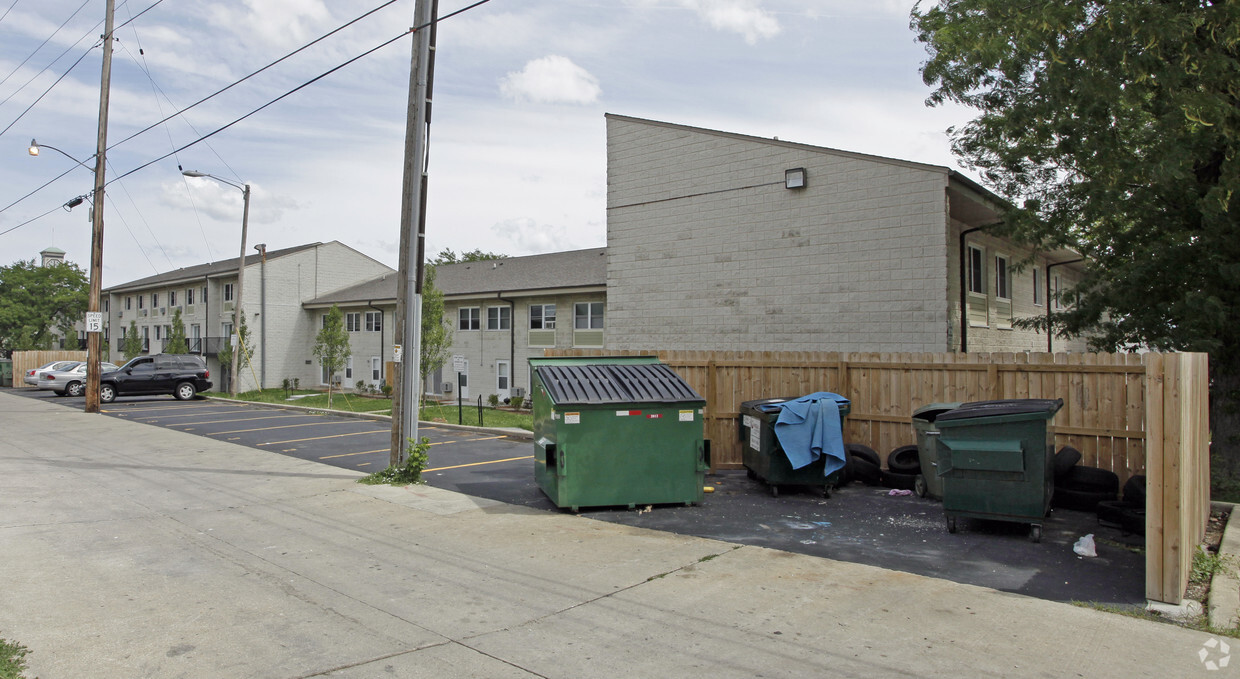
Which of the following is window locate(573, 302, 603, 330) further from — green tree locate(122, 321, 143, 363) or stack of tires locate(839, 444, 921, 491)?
green tree locate(122, 321, 143, 363)

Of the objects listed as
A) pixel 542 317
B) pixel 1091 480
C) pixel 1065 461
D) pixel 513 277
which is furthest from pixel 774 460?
pixel 513 277

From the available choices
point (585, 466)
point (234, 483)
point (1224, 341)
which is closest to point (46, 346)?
point (234, 483)

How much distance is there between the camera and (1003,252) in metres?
17.4

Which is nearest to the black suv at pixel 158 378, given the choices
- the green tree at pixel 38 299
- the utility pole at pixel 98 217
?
the utility pole at pixel 98 217

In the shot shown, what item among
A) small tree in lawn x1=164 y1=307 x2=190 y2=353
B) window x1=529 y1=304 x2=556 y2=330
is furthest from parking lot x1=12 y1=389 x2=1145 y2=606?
small tree in lawn x1=164 y1=307 x2=190 y2=353

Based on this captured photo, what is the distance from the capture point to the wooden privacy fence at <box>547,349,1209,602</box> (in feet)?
17.8

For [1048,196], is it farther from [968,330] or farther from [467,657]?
[467,657]

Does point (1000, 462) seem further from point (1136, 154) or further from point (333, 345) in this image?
point (333, 345)

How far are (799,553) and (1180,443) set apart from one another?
3.05 metres

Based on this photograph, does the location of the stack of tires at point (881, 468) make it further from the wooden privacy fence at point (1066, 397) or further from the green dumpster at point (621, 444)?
the green dumpster at point (621, 444)

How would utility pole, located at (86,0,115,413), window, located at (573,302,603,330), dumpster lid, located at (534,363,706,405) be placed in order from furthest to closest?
window, located at (573,302,603,330) → utility pole, located at (86,0,115,413) → dumpster lid, located at (534,363,706,405)

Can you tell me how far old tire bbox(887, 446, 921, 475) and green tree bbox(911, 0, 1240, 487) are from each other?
148 inches

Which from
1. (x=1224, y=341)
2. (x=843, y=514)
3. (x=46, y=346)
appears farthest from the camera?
(x=46, y=346)

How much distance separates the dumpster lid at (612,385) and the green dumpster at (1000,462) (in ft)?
9.20
